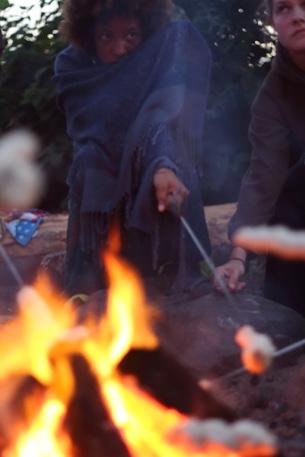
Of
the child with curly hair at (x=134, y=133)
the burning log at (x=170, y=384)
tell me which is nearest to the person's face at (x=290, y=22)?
the child with curly hair at (x=134, y=133)

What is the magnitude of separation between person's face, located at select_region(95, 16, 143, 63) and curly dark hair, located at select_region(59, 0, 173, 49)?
0.02 m

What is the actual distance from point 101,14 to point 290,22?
0.99m

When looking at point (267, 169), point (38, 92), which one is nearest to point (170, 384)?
point (267, 169)

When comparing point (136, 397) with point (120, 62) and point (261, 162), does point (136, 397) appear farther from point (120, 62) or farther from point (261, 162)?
point (120, 62)

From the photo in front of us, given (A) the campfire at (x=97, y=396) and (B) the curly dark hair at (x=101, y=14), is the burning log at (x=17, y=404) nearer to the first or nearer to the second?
(A) the campfire at (x=97, y=396)

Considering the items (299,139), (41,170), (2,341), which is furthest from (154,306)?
(41,170)

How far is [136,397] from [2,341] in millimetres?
830

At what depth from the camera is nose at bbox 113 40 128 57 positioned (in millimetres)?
3756

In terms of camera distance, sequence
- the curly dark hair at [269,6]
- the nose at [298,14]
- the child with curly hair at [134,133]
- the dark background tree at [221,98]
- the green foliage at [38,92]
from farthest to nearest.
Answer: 1. the green foliage at [38,92]
2. the dark background tree at [221,98]
3. the child with curly hair at [134,133]
4. the curly dark hair at [269,6]
5. the nose at [298,14]

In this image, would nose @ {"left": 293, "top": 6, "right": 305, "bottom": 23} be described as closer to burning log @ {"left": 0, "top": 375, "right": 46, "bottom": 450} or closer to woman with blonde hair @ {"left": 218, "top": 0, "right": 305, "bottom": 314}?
woman with blonde hair @ {"left": 218, "top": 0, "right": 305, "bottom": 314}

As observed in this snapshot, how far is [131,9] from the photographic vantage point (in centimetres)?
365

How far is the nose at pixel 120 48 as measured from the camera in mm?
3756

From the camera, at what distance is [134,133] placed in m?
3.65

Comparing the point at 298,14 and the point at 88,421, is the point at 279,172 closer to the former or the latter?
the point at 298,14
